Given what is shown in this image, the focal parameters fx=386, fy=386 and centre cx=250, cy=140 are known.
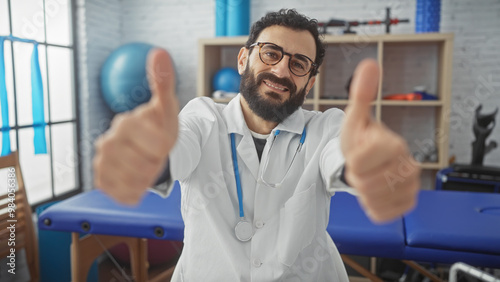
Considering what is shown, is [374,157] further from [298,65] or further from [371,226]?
[371,226]

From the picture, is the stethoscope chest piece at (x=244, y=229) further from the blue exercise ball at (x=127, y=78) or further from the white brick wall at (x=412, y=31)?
the white brick wall at (x=412, y=31)

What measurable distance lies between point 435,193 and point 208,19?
2566 millimetres

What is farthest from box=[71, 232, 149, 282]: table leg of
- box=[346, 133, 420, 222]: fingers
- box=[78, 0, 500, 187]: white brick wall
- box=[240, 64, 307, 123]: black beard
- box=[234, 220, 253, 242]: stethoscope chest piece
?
box=[346, 133, 420, 222]: fingers

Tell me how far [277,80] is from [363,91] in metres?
0.60

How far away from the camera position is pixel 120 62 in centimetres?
307

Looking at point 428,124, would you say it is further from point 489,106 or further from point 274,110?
point 274,110

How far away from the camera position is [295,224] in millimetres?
1081

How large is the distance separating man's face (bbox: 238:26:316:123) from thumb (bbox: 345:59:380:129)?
576mm

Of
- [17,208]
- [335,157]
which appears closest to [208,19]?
[17,208]

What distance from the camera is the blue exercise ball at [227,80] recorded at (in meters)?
3.21

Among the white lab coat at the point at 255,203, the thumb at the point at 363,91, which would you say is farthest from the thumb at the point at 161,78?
the white lab coat at the point at 255,203

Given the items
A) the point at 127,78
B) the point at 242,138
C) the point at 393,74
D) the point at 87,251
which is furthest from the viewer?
the point at 393,74

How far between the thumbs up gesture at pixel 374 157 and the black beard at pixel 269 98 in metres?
0.58

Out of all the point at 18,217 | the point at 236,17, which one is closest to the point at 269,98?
the point at 18,217
